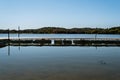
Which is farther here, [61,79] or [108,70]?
[108,70]

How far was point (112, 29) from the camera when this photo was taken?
177125mm

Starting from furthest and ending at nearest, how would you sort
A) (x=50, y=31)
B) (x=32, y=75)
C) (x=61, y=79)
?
(x=50, y=31)
(x=32, y=75)
(x=61, y=79)

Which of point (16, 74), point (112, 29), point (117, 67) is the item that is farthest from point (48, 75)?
point (112, 29)

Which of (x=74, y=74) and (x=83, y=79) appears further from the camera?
(x=74, y=74)

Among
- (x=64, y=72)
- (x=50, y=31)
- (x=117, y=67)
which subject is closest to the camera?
(x=64, y=72)

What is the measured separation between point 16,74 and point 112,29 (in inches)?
6497

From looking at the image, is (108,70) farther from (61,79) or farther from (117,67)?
(61,79)

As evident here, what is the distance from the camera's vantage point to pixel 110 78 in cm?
1678

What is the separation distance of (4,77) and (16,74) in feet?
4.48

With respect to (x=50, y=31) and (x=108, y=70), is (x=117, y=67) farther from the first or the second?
(x=50, y=31)

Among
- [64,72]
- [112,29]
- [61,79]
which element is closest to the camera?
[61,79]

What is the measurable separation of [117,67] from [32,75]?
813 cm

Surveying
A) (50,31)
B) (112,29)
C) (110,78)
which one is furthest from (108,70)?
(50,31)

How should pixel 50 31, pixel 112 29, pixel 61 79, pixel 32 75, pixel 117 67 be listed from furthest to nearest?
pixel 50 31 < pixel 112 29 < pixel 117 67 < pixel 32 75 < pixel 61 79
